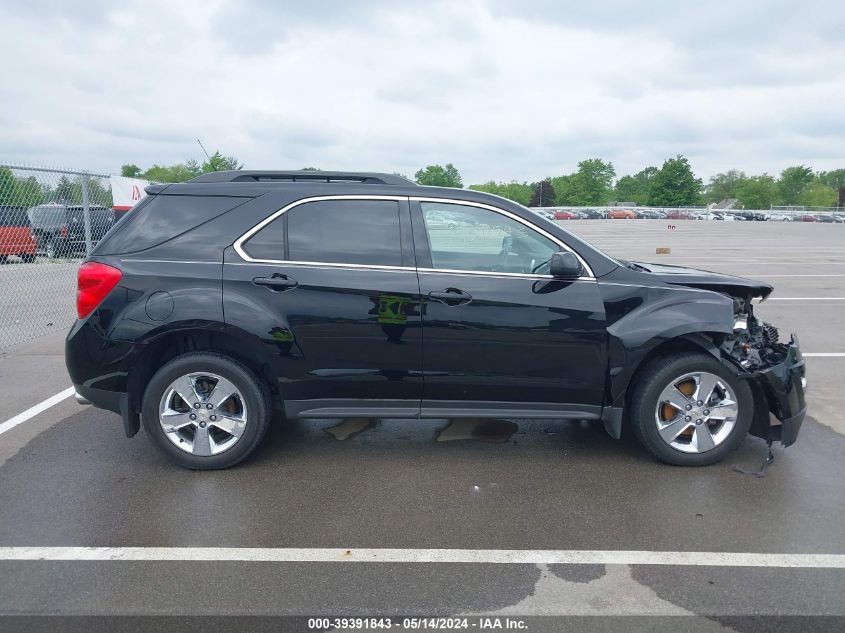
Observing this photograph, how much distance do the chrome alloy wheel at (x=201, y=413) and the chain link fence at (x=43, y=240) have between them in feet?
16.3

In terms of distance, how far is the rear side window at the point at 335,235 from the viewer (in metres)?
4.19

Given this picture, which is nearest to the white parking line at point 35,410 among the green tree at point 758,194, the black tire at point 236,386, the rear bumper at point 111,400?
the rear bumper at point 111,400

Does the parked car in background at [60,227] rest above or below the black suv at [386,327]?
above

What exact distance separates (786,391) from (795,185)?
130 meters

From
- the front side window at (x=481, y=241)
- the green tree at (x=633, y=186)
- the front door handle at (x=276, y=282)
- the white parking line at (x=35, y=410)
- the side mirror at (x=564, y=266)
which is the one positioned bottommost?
the white parking line at (x=35, y=410)

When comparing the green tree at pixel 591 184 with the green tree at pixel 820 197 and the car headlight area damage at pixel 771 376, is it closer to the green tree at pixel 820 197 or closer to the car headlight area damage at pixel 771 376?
the green tree at pixel 820 197

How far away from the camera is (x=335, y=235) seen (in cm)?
424

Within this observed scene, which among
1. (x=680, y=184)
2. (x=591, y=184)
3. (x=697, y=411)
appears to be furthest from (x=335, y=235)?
(x=591, y=184)

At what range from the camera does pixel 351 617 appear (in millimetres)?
2781

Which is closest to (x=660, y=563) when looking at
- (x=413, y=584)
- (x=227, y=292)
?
(x=413, y=584)

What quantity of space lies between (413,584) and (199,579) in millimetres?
998

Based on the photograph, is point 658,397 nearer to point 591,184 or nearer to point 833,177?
point 591,184

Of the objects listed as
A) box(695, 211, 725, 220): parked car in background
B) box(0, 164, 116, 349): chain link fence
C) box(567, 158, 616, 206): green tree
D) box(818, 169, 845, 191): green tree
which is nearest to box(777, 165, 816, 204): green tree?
box(818, 169, 845, 191): green tree

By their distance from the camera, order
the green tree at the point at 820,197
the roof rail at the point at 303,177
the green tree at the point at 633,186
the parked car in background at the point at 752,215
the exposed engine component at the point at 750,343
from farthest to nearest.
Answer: the green tree at the point at 633,186 → the green tree at the point at 820,197 → the parked car in background at the point at 752,215 → the roof rail at the point at 303,177 → the exposed engine component at the point at 750,343
